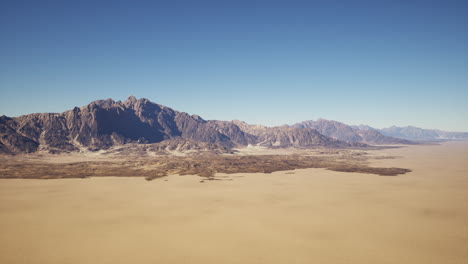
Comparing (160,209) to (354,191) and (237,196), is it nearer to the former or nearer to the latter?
(237,196)

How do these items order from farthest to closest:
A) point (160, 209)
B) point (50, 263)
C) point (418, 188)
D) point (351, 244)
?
point (418, 188) < point (160, 209) < point (351, 244) < point (50, 263)

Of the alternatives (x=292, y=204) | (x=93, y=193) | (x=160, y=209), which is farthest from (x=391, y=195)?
(x=93, y=193)

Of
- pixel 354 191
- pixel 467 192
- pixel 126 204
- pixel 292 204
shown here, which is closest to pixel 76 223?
pixel 126 204

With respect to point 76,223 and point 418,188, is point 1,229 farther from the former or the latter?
point 418,188

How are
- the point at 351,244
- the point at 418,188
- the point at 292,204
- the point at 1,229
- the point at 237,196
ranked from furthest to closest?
the point at 418,188 → the point at 237,196 → the point at 292,204 → the point at 1,229 → the point at 351,244

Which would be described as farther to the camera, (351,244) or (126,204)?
(126,204)

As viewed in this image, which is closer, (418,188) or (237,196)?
(237,196)

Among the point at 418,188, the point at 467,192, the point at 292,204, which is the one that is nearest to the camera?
the point at 292,204
